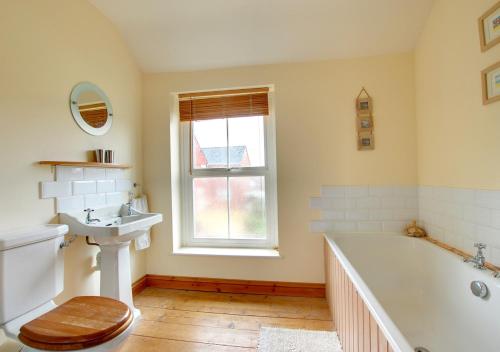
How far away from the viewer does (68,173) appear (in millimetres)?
1546

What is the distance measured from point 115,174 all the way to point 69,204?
18.1 inches

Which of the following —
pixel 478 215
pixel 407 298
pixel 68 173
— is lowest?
pixel 407 298

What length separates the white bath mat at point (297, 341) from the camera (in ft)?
4.82

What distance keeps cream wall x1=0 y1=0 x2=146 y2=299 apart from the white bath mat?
1316mm

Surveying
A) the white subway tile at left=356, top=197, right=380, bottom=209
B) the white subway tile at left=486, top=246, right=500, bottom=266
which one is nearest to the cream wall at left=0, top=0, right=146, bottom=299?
the white subway tile at left=356, top=197, right=380, bottom=209

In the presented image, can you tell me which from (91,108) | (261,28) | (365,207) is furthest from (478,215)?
(91,108)

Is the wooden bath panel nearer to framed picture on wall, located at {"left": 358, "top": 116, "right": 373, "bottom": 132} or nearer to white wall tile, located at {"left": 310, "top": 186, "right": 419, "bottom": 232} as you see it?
white wall tile, located at {"left": 310, "top": 186, "right": 419, "bottom": 232}

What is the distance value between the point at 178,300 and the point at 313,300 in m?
1.21

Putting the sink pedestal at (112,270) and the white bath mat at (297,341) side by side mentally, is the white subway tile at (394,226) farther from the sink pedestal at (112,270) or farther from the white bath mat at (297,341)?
the sink pedestal at (112,270)

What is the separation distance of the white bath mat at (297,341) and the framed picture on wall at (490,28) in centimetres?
195

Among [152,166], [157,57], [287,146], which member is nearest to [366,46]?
[287,146]

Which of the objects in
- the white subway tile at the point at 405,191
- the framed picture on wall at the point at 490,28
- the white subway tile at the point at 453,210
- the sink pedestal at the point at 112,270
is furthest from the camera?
the white subway tile at the point at 405,191

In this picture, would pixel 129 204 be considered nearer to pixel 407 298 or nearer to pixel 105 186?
pixel 105 186

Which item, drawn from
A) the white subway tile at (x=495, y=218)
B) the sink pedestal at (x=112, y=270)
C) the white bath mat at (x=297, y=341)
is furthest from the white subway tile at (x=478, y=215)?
the sink pedestal at (x=112, y=270)
